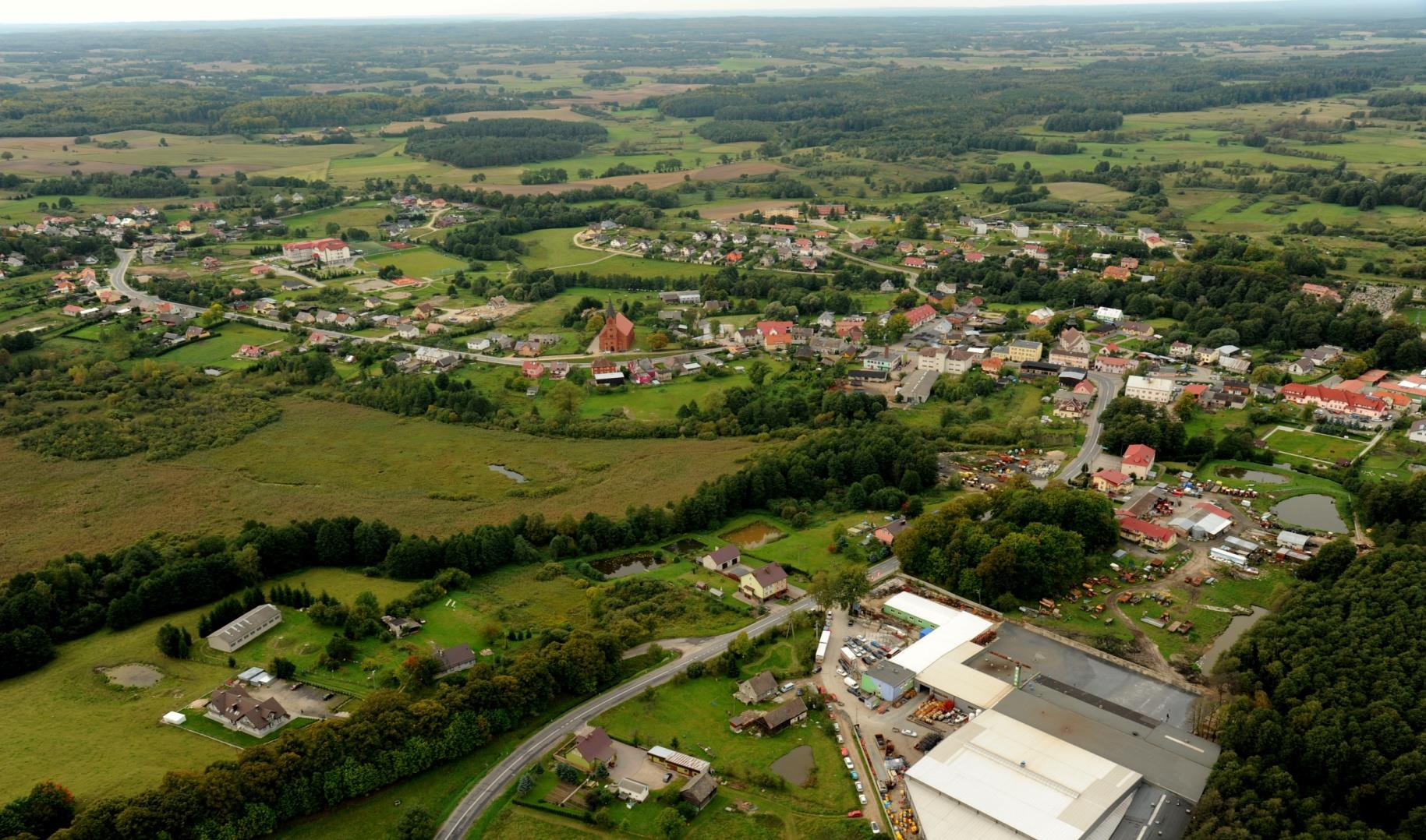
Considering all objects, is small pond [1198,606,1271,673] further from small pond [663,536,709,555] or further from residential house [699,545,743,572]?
small pond [663,536,709,555]

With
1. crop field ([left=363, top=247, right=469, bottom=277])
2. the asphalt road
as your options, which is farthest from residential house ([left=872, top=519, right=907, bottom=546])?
crop field ([left=363, top=247, right=469, bottom=277])

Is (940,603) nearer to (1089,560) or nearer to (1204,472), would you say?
(1089,560)

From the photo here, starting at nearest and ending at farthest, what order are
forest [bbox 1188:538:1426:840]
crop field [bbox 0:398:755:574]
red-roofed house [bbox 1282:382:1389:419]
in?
forest [bbox 1188:538:1426:840] → crop field [bbox 0:398:755:574] → red-roofed house [bbox 1282:382:1389:419]

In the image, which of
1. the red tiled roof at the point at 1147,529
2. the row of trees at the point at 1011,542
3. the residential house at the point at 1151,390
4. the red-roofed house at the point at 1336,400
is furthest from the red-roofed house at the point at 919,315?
the red tiled roof at the point at 1147,529

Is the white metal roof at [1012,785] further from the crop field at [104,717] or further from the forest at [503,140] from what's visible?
the forest at [503,140]

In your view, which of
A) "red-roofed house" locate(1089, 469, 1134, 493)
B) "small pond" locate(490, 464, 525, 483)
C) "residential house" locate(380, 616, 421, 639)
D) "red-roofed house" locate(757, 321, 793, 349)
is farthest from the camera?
"red-roofed house" locate(757, 321, 793, 349)

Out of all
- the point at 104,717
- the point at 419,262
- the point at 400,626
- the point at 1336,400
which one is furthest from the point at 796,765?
the point at 419,262

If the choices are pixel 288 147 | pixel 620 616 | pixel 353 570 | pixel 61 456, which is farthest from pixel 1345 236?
pixel 288 147

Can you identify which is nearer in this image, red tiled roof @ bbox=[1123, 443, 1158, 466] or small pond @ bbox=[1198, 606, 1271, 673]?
small pond @ bbox=[1198, 606, 1271, 673]
